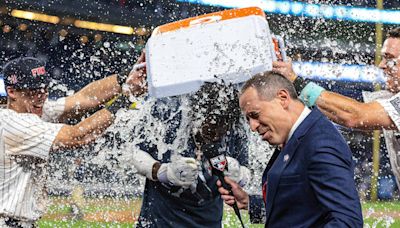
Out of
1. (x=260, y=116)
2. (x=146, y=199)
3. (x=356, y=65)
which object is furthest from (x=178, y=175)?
(x=356, y=65)

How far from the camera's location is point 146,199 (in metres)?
4.20

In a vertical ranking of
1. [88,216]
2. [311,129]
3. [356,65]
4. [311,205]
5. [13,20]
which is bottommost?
[356,65]

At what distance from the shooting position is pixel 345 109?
159 inches

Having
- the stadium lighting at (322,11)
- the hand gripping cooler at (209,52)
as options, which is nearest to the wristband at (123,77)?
the hand gripping cooler at (209,52)

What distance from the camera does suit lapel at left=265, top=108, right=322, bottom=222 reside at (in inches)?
107

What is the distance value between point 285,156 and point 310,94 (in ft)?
3.37

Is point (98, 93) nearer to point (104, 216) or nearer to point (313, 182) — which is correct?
point (313, 182)

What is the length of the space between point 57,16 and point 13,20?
1510mm

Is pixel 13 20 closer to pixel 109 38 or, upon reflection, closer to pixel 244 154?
pixel 109 38

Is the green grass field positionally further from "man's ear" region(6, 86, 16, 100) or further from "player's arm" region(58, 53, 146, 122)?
"man's ear" region(6, 86, 16, 100)

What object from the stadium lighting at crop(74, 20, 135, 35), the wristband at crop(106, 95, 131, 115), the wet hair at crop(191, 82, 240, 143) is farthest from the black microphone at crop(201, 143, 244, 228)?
the stadium lighting at crop(74, 20, 135, 35)

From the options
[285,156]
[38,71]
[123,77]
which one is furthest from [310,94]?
[38,71]

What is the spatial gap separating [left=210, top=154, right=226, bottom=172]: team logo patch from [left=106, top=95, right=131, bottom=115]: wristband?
0.82 m

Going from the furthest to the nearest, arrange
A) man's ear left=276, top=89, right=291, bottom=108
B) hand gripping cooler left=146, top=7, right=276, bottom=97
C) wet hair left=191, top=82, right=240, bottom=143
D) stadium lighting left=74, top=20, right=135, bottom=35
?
stadium lighting left=74, top=20, right=135, bottom=35 → wet hair left=191, top=82, right=240, bottom=143 → hand gripping cooler left=146, top=7, right=276, bottom=97 → man's ear left=276, top=89, right=291, bottom=108
